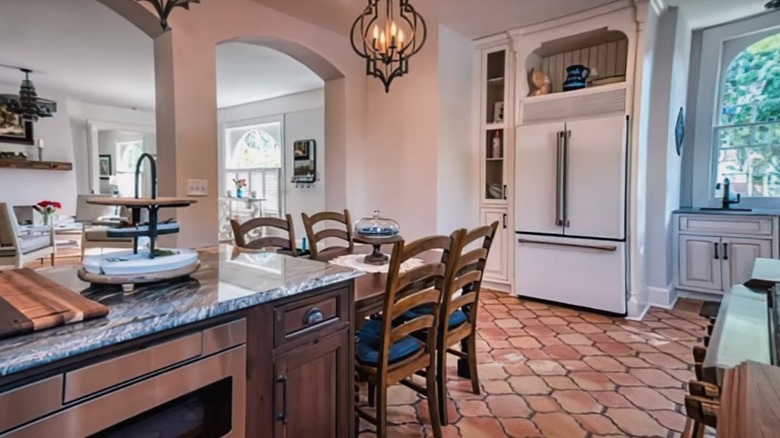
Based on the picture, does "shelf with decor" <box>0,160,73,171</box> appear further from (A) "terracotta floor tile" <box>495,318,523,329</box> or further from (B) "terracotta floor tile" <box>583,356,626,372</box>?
(B) "terracotta floor tile" <box>583,356,626,372</box>

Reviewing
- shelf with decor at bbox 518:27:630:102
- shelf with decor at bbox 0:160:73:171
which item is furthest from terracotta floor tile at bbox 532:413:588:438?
shelf with decor at bbox 0:160:73:171

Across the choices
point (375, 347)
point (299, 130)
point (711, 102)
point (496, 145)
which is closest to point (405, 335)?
point (375, 347)

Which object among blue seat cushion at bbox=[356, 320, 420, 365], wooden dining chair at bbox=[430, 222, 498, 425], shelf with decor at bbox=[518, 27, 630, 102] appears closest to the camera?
blue seat cushion at bbox=[356, 320, 420, 365]

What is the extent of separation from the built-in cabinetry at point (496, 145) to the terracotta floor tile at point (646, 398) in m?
2.01

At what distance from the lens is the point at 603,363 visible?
2.74m

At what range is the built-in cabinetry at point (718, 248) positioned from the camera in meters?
3.74

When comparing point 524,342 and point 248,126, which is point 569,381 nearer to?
point 524,342

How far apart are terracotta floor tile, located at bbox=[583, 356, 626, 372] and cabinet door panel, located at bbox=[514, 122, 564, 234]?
1354 millimetres

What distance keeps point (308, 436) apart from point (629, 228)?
334 centimetres

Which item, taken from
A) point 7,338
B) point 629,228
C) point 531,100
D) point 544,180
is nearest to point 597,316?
point 629,228

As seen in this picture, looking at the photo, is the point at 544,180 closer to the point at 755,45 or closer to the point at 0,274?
the point at 755,45

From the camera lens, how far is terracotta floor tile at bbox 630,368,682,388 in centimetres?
245

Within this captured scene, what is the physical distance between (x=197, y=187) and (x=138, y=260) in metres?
1.95

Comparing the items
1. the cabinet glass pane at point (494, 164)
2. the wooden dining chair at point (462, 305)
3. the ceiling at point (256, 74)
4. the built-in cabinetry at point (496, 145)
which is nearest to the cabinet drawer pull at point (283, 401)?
the wooden dining chair at point (462, 305)
